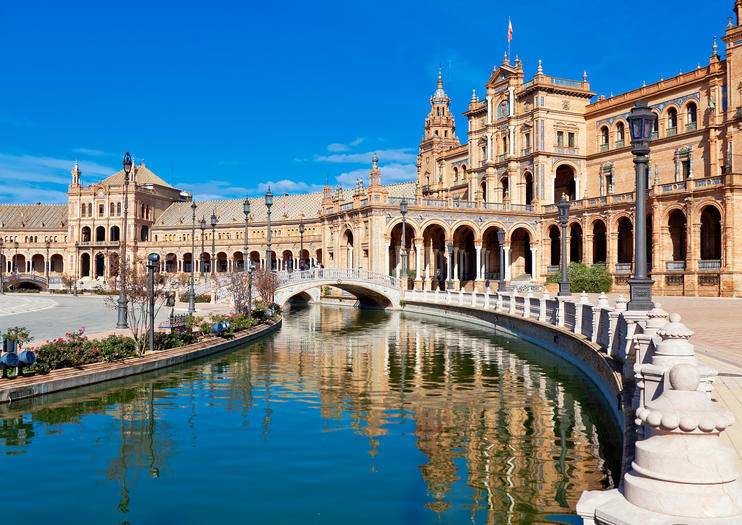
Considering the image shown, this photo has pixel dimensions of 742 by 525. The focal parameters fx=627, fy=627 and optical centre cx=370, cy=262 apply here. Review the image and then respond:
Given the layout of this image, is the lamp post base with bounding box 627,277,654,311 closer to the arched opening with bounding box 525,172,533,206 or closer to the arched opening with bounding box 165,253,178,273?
the arched opening with bounding box 525,172,533,206

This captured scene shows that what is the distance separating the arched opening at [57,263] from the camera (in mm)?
110988

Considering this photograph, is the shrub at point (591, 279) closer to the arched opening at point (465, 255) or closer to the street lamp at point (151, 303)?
the arched opening at point (465, 255)

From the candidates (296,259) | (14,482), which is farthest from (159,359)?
(296,259)

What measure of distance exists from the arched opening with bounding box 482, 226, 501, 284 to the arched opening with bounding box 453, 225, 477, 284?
5.06 feet

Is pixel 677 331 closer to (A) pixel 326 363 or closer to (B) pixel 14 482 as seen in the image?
(B) pixel 14 482

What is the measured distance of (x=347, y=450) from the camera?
10.6 metres

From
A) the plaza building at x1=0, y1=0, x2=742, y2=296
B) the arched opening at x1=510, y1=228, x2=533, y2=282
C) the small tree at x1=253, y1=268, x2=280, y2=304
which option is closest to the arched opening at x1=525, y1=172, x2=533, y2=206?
the plaza building at x1=0, y1=0, x2=742, y2=296

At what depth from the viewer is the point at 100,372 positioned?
1556cm

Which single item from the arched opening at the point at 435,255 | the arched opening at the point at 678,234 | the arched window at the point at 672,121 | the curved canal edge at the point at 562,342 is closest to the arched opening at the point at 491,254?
the arched opening at the point at 435,255

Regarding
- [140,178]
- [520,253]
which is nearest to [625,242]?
[520,253]

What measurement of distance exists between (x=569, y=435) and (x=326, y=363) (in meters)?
10.2

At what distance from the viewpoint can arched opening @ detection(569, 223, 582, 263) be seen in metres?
55.8

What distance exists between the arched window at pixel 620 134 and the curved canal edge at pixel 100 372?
44.7m

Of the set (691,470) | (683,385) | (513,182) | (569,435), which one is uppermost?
(513,182)
